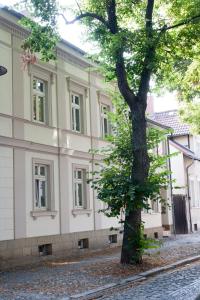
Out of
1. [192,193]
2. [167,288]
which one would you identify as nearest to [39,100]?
[167,288]

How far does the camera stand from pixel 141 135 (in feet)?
47.9

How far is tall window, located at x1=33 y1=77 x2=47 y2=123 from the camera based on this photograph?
704 inches

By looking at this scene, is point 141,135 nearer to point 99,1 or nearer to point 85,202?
point 99,1

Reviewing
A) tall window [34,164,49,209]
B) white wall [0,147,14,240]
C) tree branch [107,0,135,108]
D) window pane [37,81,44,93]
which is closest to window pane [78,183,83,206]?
tall window [34,164,49,209]

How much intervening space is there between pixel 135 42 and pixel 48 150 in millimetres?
5969

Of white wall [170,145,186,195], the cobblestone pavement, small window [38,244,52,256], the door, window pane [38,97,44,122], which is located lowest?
the cobblestone pavement

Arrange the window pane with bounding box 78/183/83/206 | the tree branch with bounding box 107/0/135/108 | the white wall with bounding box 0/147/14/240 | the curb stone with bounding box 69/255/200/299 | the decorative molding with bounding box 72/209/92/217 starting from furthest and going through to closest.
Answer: the window pane with bounding box 78/183/83/206
the decorative molding with bounding box 72/209/92/217
the white wall with bounding box 0/147/14/240
the tree branch with bounding box 107/0/135/108
the curb stone with bounding box 69/255/200/299

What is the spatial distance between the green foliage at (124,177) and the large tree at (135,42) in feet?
0.43

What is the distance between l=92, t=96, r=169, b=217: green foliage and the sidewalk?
173cm

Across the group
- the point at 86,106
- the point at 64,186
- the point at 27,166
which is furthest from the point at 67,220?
the point at 86,106

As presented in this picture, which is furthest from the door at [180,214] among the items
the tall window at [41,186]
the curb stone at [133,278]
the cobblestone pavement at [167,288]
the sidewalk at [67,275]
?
the cobblestone pavement at [167,288]

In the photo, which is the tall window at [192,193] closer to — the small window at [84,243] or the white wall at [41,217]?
the small window at [84,243]

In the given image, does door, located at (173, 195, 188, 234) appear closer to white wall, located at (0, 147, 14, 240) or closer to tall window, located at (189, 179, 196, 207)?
tall window, located at (189, 179, 196, 207)

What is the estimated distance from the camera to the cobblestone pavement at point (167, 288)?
9734 millimetres
